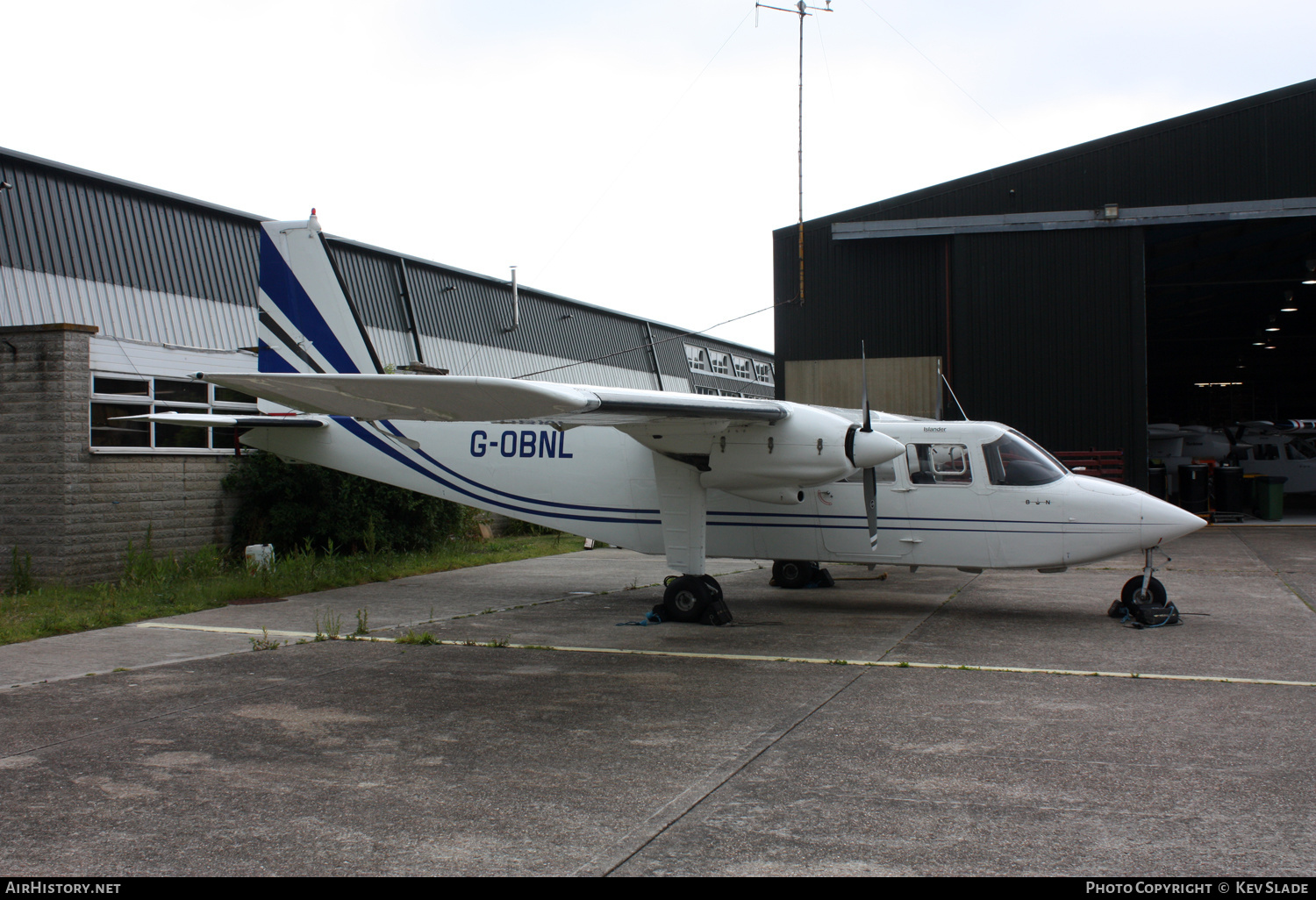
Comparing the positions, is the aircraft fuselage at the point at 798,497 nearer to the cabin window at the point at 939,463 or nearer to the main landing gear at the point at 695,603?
the cabin window at the point at 939,463

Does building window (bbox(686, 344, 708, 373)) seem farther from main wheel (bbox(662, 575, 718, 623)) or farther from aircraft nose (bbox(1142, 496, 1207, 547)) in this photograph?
aircraft nose (bbox(1142, 496, 1207, 547))

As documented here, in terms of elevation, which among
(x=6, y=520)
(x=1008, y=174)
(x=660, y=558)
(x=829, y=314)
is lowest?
(x=660, y=558)

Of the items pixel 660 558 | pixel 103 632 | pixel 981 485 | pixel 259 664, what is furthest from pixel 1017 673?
pixel 660 558

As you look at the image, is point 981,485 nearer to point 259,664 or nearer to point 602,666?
point 602,666

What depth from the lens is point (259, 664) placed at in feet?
26.1

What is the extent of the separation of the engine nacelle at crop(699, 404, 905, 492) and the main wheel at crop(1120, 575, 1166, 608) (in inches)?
127

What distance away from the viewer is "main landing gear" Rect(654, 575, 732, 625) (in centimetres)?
1009

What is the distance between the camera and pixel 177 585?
12.3 metres

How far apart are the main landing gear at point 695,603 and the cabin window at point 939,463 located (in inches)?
108

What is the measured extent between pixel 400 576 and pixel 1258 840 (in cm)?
1212

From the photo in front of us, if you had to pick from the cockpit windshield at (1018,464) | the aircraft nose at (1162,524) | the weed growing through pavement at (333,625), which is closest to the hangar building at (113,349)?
the weed growing through pavement at (333,625)

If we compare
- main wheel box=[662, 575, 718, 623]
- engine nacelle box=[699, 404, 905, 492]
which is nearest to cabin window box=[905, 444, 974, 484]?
engine nacelle box=[699, 404, 905, 492]

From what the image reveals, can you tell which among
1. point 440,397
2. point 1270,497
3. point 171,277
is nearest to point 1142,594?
point 440,397

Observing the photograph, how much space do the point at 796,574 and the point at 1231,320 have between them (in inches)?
1098
